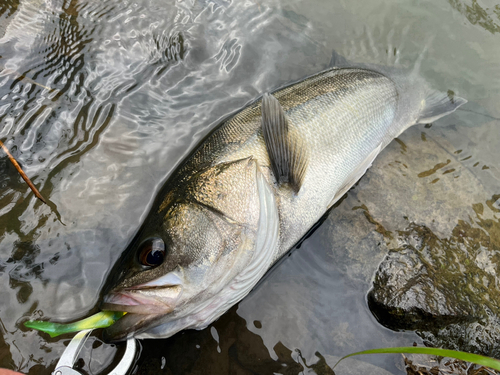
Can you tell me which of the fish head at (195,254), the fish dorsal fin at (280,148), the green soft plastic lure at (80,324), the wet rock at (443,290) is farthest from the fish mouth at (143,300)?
the wet rock at (443,290)

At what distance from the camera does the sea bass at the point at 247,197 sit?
2049mm

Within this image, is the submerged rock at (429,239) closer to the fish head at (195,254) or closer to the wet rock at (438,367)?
the wet rock at (438,367)

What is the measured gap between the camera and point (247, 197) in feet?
7.76

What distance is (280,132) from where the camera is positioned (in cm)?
261

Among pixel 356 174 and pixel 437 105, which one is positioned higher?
pixel 437 105

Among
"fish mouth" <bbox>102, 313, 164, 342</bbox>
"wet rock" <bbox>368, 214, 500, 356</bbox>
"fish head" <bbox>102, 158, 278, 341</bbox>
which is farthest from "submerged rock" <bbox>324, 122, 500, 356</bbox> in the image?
"fish mouth" <bbox>102, 313, 164, 342</bbox>

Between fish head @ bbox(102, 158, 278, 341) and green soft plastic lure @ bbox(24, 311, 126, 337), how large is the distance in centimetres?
6

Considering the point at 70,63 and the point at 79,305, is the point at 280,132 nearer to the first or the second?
the point at 79,305

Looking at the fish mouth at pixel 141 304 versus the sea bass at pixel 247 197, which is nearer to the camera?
the fish mouth at pixel 141 304

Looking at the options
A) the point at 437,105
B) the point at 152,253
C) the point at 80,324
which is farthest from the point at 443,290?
the point at 80,324

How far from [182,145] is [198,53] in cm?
119

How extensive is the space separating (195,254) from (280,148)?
1071 mm

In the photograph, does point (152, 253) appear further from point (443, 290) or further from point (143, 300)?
point (443, 290)

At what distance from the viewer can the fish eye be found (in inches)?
82.2
